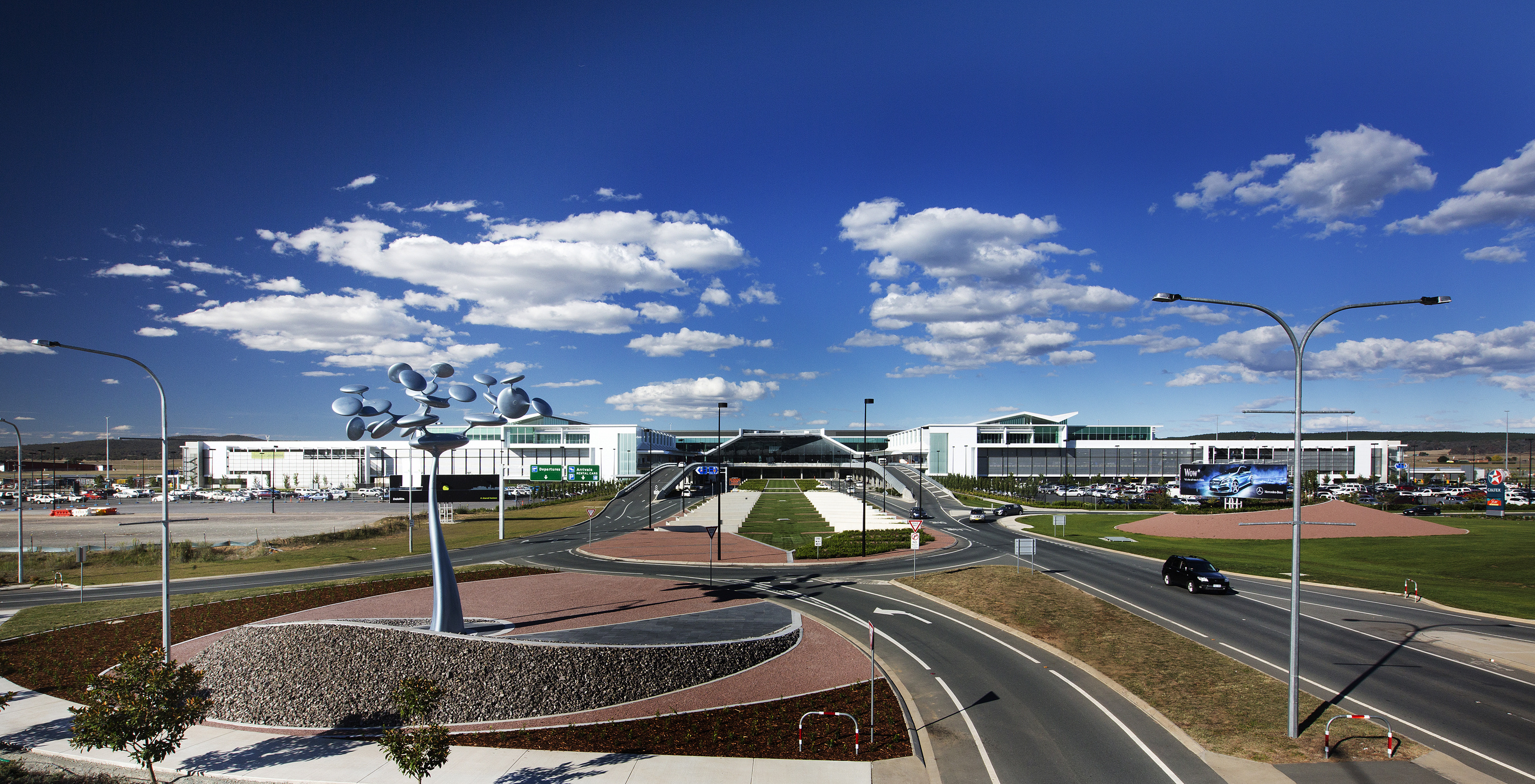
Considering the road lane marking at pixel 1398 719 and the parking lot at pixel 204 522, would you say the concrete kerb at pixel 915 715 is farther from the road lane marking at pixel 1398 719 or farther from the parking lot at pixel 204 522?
the parking lot at pixel 204 522

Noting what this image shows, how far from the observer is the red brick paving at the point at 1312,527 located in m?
52.2

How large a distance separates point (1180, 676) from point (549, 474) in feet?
327

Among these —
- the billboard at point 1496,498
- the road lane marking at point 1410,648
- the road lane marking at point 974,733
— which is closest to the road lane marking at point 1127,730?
the road lane marking at point 974,733

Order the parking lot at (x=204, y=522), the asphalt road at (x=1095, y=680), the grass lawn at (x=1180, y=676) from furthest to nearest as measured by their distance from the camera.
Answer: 1. the parking lot at (x=204, y=522)
2. the grass lawn at (x=1180, y=676)
3. the asphalt road at (x=1095, y=680)

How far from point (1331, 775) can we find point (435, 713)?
18979 mm

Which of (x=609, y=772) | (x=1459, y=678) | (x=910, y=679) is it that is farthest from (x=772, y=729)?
(x=1459, y=678)

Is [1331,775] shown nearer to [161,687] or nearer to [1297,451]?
[1297,451]

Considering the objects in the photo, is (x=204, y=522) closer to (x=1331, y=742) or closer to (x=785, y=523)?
(x=785, y=523)

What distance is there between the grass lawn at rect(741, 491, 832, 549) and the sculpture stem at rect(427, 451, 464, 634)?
95.8ft

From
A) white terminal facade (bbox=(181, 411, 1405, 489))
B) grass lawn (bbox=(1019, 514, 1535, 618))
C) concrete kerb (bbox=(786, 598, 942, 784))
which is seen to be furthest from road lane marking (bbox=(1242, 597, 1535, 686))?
white terminal facade (bbox=(181, 411, 1405, 489))

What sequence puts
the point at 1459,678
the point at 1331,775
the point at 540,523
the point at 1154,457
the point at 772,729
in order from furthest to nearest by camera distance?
1. the point at 1154,457
2. the point at 540,523
3. the point at 1459,678
4. the point at 772,729
5. the point at 1331,775

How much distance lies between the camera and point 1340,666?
784 inches

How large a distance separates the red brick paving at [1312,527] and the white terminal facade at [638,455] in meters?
55.3

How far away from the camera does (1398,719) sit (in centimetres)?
1573
